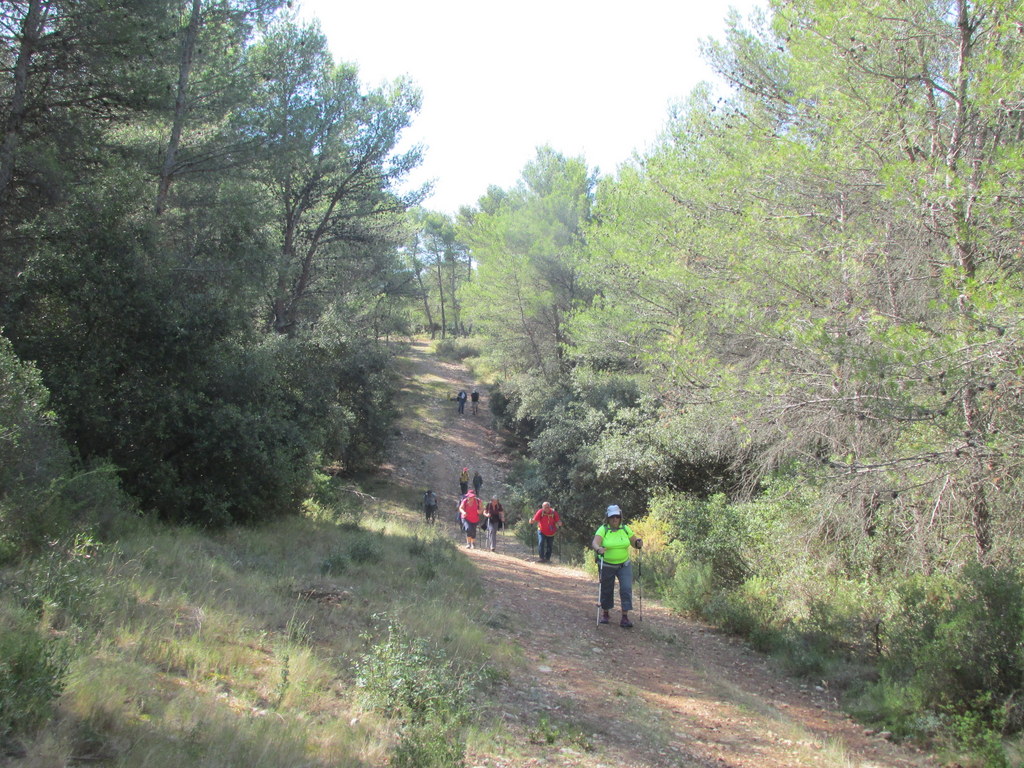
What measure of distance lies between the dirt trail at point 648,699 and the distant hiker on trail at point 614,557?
40cm

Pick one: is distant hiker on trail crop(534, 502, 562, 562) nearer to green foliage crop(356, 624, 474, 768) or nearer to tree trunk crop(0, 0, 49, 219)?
green foliage crop(356, 624, 474, 768)

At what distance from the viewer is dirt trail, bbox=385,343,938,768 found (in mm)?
5367

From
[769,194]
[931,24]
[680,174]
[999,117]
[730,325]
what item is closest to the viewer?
[999,117]

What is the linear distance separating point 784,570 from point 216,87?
14.3 metres

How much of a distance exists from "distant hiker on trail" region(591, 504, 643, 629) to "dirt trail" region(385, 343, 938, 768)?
0.40 meters

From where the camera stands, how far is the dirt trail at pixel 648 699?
537 centimetres

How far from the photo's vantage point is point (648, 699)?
6.67 m

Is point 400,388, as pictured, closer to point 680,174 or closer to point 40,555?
point 680,174

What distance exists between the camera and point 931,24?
7.95 m

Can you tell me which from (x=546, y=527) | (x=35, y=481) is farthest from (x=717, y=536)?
(x=35, y=481)

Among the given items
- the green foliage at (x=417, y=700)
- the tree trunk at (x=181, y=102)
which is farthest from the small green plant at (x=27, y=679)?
the tree trunk at (x=181, y=102)

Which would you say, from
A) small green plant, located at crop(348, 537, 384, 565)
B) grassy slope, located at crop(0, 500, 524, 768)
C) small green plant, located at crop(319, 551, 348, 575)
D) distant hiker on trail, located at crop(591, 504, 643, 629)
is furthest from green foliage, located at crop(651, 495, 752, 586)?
small green plant, located at crop(319, 551, 348, 575)

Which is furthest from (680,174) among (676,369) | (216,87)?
(216,87)

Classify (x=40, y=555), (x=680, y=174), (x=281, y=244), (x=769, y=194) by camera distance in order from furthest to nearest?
1. (x=281, y=244)
2. (x=680, y=174)
3. (x=769, y=194)
4. (x=40, y=555)
